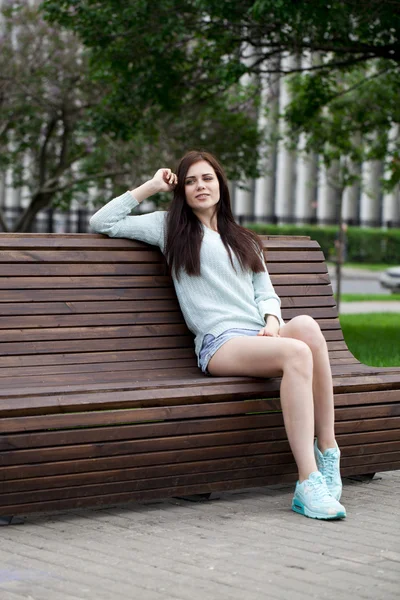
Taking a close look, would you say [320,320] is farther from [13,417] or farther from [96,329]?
[13,417]

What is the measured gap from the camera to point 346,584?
3783 millimetres

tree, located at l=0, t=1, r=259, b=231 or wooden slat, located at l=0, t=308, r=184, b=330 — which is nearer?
wooden slat, located at l=0, t=308, r=184, b=330

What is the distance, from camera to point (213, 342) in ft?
17.1

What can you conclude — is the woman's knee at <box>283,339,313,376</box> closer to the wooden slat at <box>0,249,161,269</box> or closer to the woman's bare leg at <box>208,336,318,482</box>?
the woman's bare leg at <box>208,336,318,482</box>

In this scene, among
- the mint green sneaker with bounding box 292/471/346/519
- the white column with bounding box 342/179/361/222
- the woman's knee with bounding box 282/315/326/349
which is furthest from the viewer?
the white column with bounding box 342/179/361/222

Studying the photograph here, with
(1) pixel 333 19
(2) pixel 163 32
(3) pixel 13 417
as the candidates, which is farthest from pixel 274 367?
(2) pixel 163 32

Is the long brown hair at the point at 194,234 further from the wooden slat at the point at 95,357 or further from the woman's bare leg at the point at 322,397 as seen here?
the woman's bare leg at the point at 322,397

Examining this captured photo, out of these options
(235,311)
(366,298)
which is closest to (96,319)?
(235,311)

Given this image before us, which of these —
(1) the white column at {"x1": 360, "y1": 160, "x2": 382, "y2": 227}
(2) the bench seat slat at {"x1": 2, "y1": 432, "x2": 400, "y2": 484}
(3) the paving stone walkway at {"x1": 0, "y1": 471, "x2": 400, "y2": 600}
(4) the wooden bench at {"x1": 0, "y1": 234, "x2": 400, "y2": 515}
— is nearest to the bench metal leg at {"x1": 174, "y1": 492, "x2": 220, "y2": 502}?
(3) the paving stone walkway at {"x1": 0, "y1": 471, "x2": 400, "y2": 600}

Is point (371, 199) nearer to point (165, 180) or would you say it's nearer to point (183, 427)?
point (165, 180)

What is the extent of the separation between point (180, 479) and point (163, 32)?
7.95 metres

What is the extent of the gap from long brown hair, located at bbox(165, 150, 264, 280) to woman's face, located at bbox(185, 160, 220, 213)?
0.03 m

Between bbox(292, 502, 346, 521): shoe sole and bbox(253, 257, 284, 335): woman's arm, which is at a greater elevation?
bbox(253, 257, 284, 335): woman's arm

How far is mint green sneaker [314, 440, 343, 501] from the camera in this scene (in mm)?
4957
